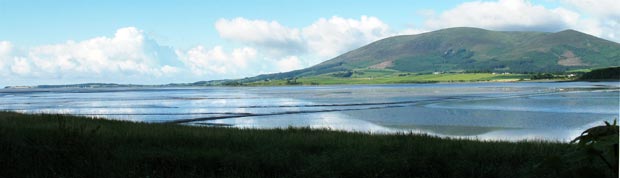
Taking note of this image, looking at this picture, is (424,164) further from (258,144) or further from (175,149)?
(175,149)

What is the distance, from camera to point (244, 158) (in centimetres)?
1391

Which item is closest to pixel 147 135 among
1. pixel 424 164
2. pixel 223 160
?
pixel 223 160

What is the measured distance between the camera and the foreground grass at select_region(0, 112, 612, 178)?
11688 millimetres

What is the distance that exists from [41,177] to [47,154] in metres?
1.46

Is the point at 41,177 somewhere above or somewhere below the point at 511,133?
above

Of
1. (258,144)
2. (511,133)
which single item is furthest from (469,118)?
(258,144)

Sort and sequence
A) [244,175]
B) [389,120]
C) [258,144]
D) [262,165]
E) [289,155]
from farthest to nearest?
1. [389,120]
2. [258,144]
3. [289,155]
4. [262,165]
5. [244,175]

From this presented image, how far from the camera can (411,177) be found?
1250 cm

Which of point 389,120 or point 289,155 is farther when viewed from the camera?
point 389,120

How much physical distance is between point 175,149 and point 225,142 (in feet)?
7.21

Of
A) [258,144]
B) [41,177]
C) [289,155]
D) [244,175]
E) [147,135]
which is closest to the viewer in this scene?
[41,177]

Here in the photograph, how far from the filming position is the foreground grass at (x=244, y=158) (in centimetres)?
1169

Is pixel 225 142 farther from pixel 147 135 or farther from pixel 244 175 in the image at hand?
pixel 244 175

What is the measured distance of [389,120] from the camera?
1741 inches
